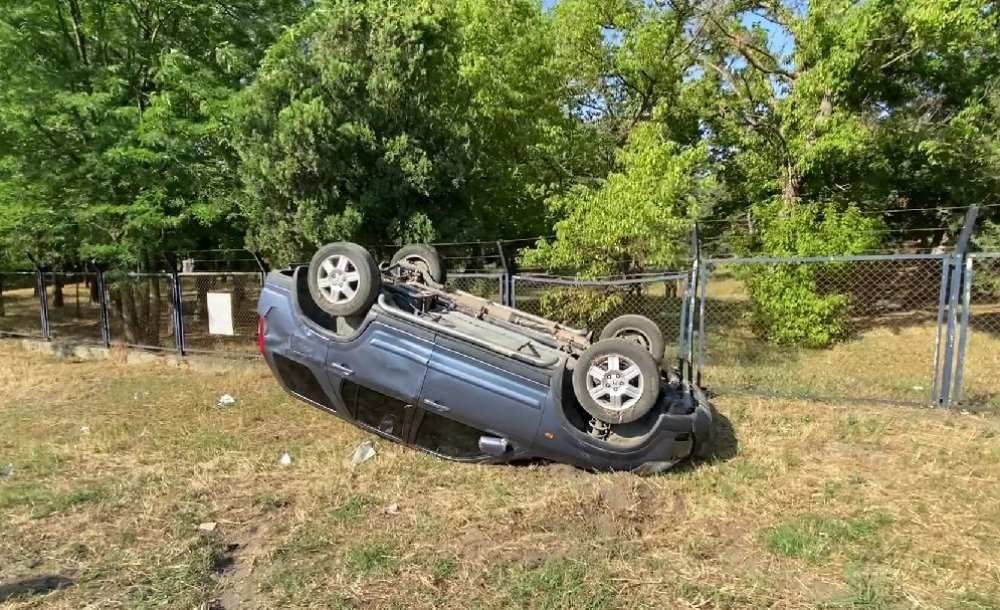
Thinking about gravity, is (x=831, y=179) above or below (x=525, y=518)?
above

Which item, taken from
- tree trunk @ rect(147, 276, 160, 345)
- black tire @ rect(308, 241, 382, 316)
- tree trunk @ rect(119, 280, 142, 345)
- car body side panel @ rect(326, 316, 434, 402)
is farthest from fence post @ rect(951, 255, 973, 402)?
tree trunk @ rect(119, 280, 142, 345)

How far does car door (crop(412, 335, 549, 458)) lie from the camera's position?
16.1ft

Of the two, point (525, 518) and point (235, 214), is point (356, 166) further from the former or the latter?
point (525, 518)

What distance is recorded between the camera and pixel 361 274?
534cm

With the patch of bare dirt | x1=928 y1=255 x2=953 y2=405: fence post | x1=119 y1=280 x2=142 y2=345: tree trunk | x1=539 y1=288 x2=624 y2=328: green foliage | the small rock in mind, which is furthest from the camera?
x1=119 y1=280 x2=142 y2=345: tree trunk

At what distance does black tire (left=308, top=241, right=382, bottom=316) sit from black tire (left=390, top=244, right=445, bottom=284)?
1541 millimetres

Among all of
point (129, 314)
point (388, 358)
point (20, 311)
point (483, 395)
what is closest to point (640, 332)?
point (483, 395)

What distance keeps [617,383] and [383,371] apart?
6.33ft

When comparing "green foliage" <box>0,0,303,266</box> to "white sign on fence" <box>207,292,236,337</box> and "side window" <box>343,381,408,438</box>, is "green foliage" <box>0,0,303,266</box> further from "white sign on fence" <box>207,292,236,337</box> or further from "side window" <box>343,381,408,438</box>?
"side window" <box>343,381,408,438</box>

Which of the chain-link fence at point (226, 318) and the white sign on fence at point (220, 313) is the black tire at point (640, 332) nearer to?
the chain-link fence at point (226, 318)

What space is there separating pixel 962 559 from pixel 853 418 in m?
2.62

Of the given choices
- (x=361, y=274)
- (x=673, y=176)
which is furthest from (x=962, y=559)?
(x=673, y=176)

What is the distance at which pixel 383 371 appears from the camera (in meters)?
5.20

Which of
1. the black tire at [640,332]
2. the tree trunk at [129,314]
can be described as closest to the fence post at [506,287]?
the black tire at [640,332]
